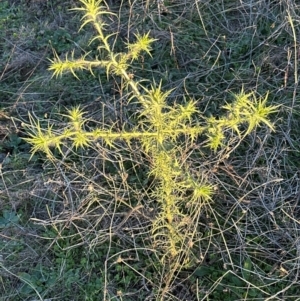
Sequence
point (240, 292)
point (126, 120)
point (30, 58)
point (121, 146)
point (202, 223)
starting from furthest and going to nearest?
point (30, 58)
point (126, 120)
point (121, 146)
point (202, 223)
point (240, 292)

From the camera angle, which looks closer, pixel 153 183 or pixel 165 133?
pixel 165 133

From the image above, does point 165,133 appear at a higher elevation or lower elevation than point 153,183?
higher

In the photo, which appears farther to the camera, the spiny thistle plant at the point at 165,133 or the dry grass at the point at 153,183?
the dry grass at the point at 153,183

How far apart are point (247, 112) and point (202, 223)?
809 millimetres

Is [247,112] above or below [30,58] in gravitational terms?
above

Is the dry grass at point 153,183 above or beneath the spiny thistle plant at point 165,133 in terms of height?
beneath

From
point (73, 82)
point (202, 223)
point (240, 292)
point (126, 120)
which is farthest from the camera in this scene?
point (73, 82)

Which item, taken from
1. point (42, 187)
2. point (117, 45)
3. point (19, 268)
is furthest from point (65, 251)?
point (117, 45)

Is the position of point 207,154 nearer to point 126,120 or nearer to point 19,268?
point 126,120

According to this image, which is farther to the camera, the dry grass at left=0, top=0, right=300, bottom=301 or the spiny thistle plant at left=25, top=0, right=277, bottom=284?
the dry grass at left=0, top=0, right=300, bottom=301

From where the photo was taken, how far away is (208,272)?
7.73 feet

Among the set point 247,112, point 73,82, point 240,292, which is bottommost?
point 240,292

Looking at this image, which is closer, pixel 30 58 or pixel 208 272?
pixel 208 272

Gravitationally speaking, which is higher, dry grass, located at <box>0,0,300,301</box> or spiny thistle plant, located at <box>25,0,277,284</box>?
spiny thistle plant, located at <box>25,0,277,284</box>
